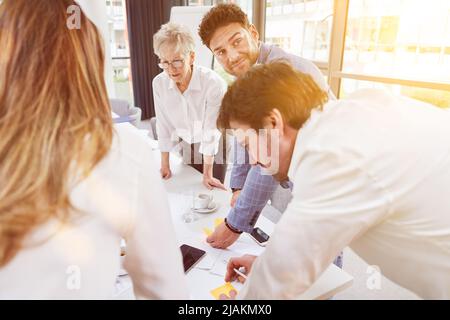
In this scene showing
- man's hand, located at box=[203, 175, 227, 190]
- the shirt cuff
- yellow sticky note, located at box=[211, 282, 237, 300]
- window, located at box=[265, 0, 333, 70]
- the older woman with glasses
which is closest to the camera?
yellow sticky note, located at box=[211, 282, 237, 300]

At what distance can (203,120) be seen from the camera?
2.15 m

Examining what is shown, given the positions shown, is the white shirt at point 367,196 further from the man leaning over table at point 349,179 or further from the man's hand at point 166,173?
the man's hand at point 166,173

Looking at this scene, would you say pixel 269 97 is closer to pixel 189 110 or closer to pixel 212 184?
pixel 212 184

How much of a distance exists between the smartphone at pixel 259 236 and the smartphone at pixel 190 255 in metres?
0.21

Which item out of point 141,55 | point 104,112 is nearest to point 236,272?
point 104,112

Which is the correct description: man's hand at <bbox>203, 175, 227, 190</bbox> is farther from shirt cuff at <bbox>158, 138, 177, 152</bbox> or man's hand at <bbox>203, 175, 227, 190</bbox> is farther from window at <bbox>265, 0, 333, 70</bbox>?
window at <bbox>265, 0, 333, 70</bbox>

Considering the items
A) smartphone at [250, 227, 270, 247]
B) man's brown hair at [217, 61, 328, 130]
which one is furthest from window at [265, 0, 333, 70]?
man's brown hair at [217, 61, 328, 130]

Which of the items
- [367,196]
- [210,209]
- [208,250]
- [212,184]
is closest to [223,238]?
[208,250]

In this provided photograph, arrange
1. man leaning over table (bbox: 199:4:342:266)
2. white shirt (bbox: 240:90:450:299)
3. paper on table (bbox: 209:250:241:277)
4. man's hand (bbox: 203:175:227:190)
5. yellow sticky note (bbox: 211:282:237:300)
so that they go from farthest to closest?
man's hand (bbox: 203:175:227:190)
man leaning over table (bbox: 199:4:342:266)
paper on table (bbox: 209:250:241:277)
yellow sticky note (bbox: 211:282:237:300)
white shirt (bbox: 240:90:450:299)

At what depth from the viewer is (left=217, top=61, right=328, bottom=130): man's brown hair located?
0.92 meters

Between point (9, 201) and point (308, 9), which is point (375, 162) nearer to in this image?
point (9, 201)

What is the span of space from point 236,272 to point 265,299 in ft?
1.08

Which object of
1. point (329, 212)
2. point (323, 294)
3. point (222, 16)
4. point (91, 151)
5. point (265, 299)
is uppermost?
point (222, 16)

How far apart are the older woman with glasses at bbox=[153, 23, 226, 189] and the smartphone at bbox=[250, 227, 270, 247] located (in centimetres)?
60
